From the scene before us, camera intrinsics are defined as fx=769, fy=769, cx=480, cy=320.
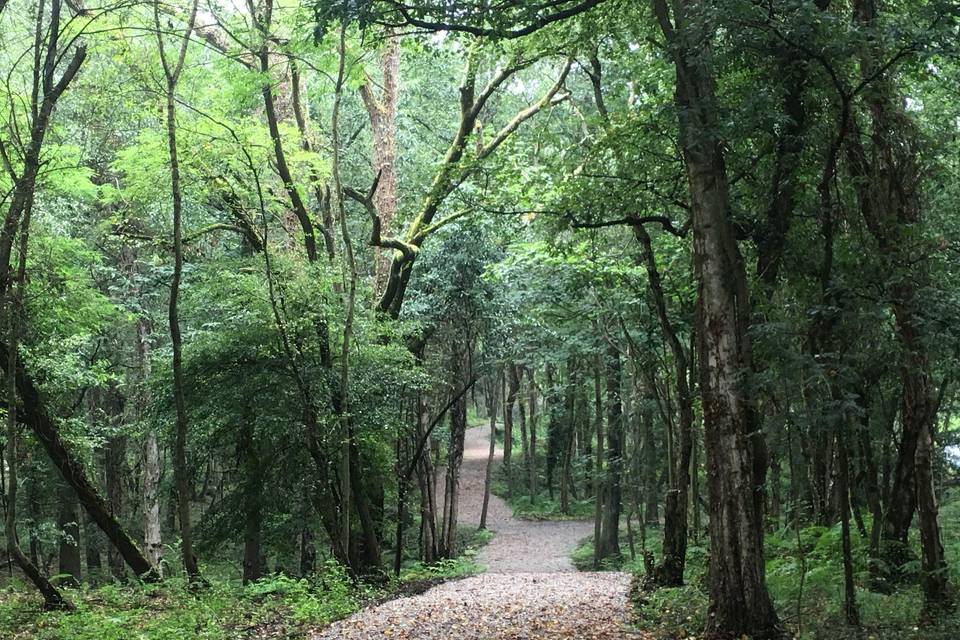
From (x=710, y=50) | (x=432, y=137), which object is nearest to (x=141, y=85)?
(x=710, y=50)

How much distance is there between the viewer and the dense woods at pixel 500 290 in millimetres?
7004

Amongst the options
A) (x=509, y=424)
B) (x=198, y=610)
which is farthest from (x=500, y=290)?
(x=509, y=424)

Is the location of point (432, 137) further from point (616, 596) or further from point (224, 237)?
point (616, 596)

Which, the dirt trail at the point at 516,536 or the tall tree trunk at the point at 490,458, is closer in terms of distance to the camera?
the dirt trail at the point at 516,536

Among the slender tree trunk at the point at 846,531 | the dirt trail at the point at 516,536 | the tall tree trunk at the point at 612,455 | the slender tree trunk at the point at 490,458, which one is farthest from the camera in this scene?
the slender tree trunk at the point at 490,458

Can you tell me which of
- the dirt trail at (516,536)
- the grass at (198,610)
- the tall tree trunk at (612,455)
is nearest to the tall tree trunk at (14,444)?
the grass at (198,610)

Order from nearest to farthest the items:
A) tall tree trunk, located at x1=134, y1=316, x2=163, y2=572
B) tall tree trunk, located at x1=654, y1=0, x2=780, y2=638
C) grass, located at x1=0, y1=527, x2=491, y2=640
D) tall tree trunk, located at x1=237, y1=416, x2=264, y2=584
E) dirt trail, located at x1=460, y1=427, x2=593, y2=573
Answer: tall tree trunk, located at x1=654, y1=0, x2=780, y2=638 < grass, located at x1=0, y1=527, x2=491, y2=640 < tall tree trunk, located at x1=237, y1=416, x2=264, y2=584 < tall tree trunk, located at x1=134, y1=316, x2=163, y2=572 < dirt trail, located at x1=460, y1=427, x2=593, y2=573

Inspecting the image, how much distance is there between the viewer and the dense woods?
7.00 m

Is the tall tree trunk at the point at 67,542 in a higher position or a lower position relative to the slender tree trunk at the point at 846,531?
lower

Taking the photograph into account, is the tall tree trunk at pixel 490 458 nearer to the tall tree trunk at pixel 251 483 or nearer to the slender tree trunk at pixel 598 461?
the slender tree trunk at pixel 598 461


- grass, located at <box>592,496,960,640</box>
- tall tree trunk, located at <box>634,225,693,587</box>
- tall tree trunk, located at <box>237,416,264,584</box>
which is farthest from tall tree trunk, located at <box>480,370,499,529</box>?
grass, located at <box>592,496,960,640</box>

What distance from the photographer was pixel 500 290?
63.2 ft

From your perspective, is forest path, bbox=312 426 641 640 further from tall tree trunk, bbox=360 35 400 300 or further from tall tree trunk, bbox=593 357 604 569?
tall tree trunk, bbox=360 35 400 300

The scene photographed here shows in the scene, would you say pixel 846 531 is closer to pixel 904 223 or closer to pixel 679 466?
pixel 904 223
